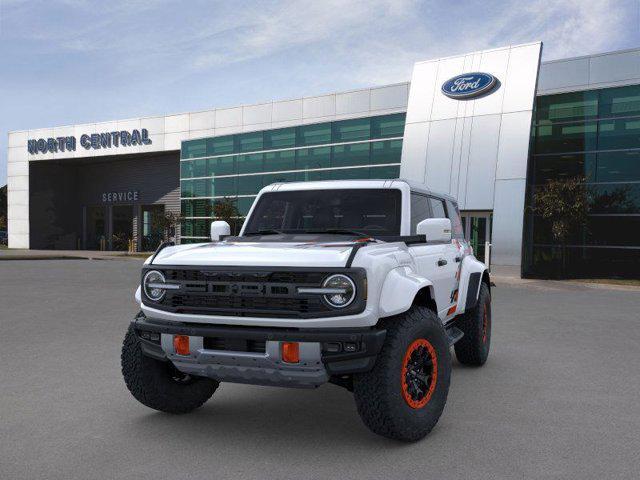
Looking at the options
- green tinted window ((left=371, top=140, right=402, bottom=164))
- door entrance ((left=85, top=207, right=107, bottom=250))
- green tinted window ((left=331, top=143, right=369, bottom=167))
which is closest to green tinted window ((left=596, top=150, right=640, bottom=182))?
green tinted window ((left=371, top=140, right=402, bottom=164))

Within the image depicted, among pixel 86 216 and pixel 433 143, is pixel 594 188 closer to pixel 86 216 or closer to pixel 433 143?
pixel 433 143

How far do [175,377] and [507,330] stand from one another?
6125 millimetres

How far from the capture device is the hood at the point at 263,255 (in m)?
3.97

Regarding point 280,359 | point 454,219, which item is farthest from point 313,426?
point 454,219

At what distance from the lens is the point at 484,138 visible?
2302cm

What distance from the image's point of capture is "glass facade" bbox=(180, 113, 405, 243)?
1135 inches

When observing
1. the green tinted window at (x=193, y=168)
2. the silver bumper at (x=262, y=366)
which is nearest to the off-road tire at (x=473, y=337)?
the silver bumper at (x=262, y=366)

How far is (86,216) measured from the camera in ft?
159

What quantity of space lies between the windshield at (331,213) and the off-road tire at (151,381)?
4.73 ft

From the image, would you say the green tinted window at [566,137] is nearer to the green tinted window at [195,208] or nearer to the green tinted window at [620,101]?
the green tinted window at [620,101]

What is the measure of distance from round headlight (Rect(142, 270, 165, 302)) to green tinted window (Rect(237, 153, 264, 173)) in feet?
96.7

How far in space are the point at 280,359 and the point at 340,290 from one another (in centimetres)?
57

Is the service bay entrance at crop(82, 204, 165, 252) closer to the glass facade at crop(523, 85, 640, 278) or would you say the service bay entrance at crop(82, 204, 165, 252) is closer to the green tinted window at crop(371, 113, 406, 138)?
the green tinted window at crop(371, 113, 406, 138)

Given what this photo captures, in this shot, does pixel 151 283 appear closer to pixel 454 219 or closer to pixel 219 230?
pixel 219 230
